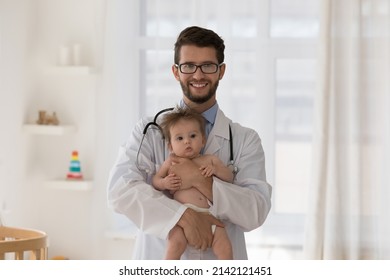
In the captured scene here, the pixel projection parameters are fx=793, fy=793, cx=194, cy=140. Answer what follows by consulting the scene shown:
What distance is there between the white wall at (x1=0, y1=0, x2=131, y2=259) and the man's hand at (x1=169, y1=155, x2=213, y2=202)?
2069 millimetres

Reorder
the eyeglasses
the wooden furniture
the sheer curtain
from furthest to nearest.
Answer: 1. the sheer curtain
2. the wooden furniture
3. the eyeglasses

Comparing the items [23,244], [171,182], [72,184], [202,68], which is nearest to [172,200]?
[171,182]

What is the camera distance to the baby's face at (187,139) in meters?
1.59

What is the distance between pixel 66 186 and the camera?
363 centimetres

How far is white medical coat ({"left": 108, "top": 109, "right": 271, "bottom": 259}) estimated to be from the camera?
5.10ft

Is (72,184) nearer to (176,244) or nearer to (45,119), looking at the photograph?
(45,119)

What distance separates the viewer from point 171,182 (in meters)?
1.58

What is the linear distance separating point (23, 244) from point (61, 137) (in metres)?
1.68

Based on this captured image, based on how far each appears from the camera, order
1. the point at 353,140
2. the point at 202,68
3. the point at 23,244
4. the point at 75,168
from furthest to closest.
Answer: the point at 75,168 < the point at 353,140 < the point at 23,244 < the point at 202,68

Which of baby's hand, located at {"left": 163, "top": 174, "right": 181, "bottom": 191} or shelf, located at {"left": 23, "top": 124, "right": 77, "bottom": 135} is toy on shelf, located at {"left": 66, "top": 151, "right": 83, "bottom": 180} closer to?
shelf, located at {"left": 23, "top": 124, "right": 77, "bottom": 135}

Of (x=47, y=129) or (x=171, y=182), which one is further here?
(x=47, y=129)

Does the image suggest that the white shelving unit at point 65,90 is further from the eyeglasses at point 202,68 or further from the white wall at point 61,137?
the eyeglasses at point 202,68

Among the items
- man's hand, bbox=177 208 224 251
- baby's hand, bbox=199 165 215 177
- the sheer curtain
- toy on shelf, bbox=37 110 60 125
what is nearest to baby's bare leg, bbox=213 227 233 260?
man's hand, bbox=177 208 224 251

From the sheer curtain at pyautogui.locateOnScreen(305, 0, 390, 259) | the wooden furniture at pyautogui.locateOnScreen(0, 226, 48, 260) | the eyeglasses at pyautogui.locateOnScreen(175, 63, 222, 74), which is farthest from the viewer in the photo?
the sheer curtain at pyautogui.locateOnScreen(305, 0, 390, 259)
